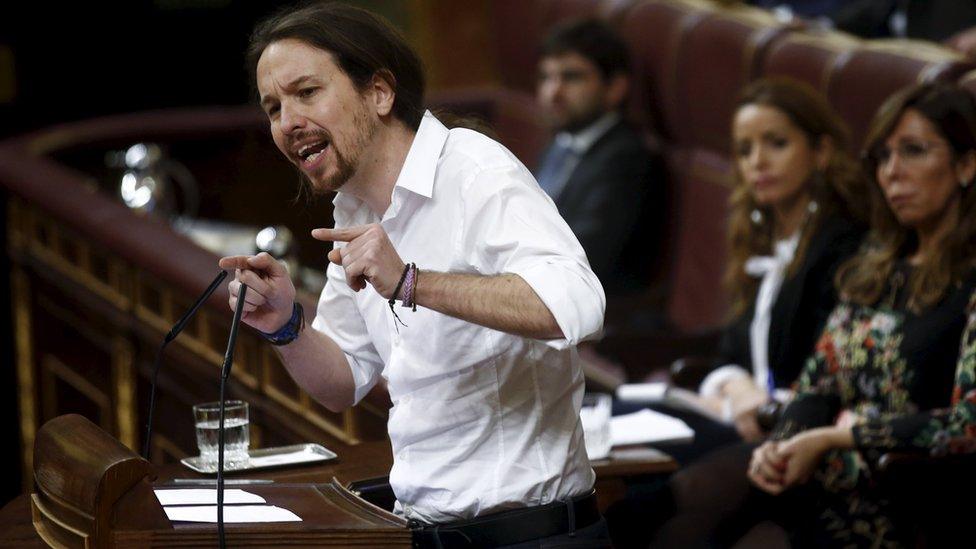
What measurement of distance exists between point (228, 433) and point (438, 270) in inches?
18.0

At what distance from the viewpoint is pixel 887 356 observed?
2.43 m

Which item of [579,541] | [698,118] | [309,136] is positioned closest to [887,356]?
[579,541]

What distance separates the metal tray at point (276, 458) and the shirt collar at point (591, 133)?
2.42 meters

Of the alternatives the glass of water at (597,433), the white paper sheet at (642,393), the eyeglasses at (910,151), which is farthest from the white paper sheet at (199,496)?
the white paper sheet at (642,393)

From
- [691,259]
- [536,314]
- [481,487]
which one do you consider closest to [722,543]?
[481,487]

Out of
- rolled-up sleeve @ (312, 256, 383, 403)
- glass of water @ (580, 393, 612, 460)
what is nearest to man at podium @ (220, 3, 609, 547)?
rolled-up sleeve @ (312, 256, 383, 403)

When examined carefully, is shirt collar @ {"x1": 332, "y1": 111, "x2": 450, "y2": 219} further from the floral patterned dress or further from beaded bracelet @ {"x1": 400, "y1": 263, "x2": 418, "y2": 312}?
the floral patterned dress

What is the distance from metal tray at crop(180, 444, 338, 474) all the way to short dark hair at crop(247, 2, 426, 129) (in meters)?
0.48

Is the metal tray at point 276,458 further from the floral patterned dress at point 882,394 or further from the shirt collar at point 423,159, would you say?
the floral patterned dress at point 882,394

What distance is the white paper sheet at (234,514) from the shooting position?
149 centimetres

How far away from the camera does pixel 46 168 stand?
4184mm

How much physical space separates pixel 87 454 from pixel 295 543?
25 centimetres

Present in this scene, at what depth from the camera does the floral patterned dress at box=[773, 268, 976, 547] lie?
2.28 m

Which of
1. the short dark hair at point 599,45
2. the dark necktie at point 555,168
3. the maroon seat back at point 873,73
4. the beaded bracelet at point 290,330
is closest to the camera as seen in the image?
the beaded bracelet at point 290,330
